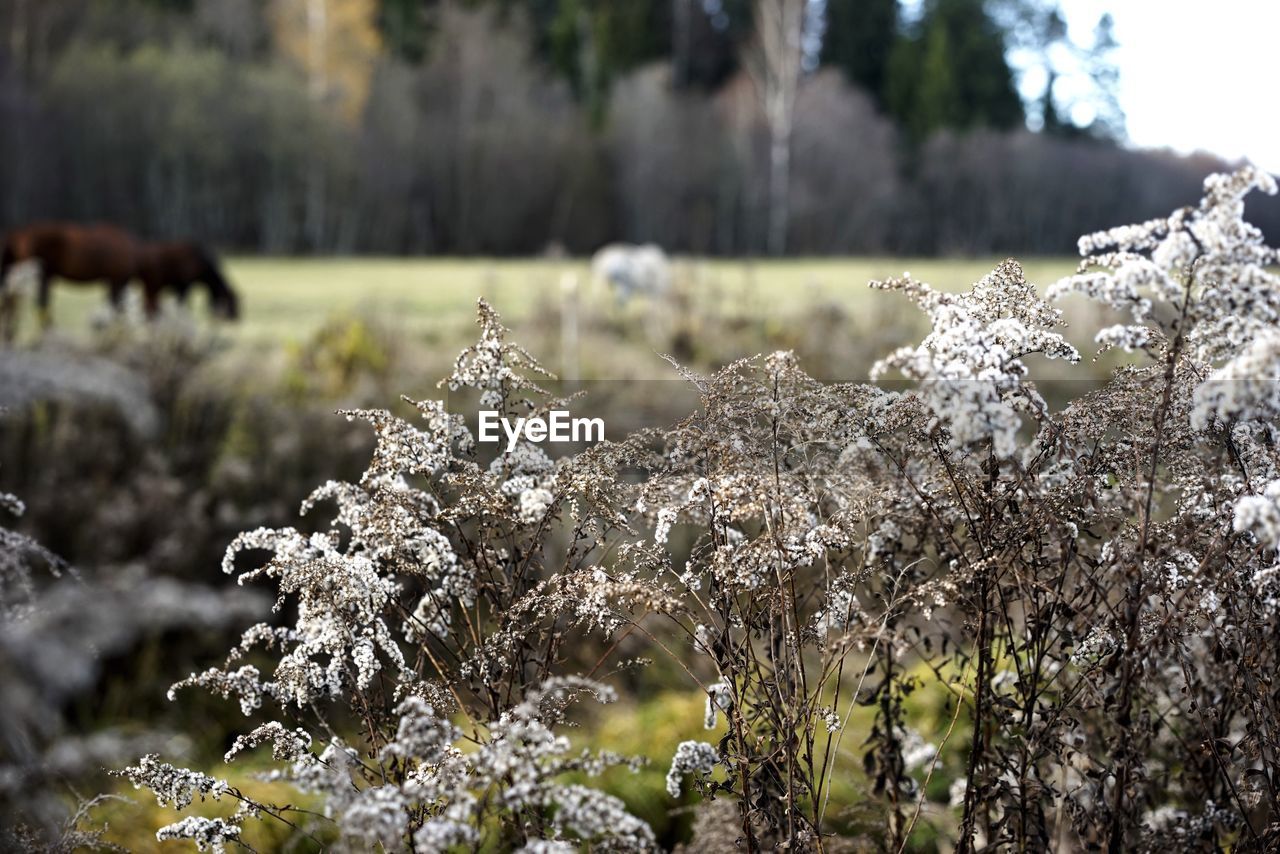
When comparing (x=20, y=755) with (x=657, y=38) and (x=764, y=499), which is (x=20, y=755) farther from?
(x=657, y=38)

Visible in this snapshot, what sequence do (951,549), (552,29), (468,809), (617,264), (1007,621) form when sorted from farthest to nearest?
(552,29) → (617,264) → (951,549) → (1007,621) → (468,809)

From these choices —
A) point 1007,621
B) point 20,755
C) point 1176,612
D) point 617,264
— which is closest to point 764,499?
point 1007,621

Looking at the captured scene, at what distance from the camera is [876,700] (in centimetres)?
247

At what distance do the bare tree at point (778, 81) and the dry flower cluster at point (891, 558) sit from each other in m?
28.1

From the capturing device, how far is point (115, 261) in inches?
563

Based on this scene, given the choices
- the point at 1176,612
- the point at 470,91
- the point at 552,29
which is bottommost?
the point at 1176,612

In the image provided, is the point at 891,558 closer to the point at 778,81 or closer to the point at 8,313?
the point at 8,313

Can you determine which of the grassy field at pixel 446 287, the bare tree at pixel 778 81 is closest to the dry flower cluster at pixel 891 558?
the grassy field at pixel 446 287

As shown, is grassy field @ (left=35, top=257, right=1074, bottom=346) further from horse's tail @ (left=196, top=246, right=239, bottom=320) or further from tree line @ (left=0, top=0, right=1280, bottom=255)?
tree line @ (left=0, top=0, right=1280, bottom=255)

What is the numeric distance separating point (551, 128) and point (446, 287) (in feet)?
44.4

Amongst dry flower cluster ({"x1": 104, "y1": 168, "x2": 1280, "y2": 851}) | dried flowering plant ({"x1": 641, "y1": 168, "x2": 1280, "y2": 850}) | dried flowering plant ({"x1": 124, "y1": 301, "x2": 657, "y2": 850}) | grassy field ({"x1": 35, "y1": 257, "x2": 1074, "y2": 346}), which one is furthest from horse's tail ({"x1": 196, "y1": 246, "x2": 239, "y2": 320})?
dried flowering plant ({"x1": 641, "y1": 168, "x2": 1280, "y2": 850})

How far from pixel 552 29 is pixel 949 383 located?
34873mm

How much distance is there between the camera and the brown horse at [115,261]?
45.9 feet

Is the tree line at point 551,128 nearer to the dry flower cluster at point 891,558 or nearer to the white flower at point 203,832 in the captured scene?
the dry flower cluster at point 891,558
